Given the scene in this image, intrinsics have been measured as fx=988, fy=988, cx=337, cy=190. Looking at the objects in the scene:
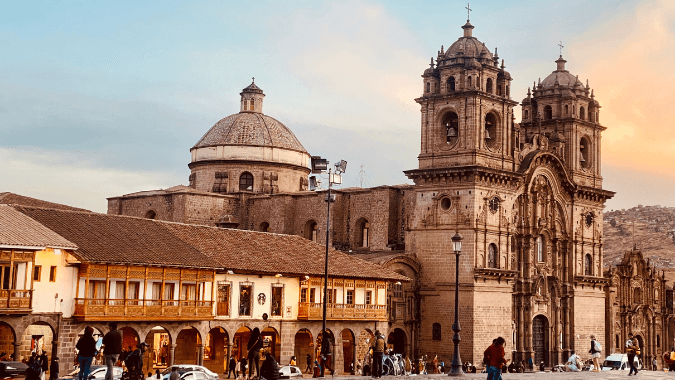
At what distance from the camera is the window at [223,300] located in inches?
1791

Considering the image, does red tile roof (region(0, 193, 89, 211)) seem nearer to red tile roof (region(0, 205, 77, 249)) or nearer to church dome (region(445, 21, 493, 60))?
red tile roof (region(0, 205, 77, 249))

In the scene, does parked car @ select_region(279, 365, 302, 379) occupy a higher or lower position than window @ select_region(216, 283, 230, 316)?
lower

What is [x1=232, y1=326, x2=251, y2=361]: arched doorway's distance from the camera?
160 feet

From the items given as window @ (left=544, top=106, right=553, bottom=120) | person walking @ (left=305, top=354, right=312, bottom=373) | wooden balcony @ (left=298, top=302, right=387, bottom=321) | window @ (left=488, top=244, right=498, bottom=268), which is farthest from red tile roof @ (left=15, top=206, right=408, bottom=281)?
window @ (left=544, top=106, right=553, bottom=120)

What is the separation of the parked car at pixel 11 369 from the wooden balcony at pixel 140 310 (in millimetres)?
7746

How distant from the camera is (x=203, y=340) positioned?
147 feet

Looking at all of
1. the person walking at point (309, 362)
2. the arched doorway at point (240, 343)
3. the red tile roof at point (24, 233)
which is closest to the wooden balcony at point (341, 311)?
the person walking at point (309, 362)

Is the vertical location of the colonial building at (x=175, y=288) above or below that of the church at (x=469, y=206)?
below

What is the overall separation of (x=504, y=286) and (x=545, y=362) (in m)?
7.36

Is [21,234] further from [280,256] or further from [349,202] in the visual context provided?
[349,202]

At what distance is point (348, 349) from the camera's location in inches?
2135

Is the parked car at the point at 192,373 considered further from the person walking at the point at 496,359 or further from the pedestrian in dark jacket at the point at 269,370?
the person walking at the point at 496,359

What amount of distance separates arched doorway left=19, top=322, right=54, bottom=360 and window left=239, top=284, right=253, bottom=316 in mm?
9242

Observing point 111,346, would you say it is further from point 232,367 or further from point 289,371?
point 232,367
